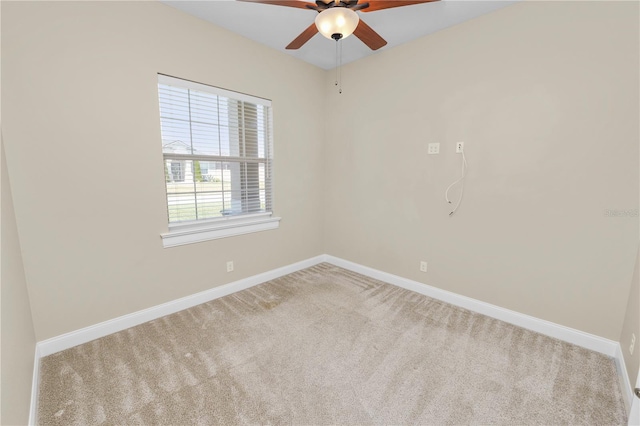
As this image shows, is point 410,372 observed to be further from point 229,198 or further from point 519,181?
point 229,198

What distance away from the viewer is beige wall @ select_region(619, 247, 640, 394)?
5.28 ft

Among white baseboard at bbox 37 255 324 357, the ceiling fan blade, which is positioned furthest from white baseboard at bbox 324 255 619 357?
the ceiling fan blade

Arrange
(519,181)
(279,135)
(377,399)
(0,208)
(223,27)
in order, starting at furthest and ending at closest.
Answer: (279,135) < (223,27) < (519,181) < (377,399) < (0,208)

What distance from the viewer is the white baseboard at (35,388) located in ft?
4.64

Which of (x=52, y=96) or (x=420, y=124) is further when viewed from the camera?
(x=420, y=124)

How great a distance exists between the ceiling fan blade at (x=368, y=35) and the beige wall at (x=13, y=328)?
2382mm

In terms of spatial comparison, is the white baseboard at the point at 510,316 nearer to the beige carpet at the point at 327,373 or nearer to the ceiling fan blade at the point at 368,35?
the beige carpet at the point at 327,373

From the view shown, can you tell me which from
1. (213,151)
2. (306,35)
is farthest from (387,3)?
(213,151)

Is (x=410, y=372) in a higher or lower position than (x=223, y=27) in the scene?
lower

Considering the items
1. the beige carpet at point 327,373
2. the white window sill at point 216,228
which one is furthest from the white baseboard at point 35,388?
the white window sill at point 216,228

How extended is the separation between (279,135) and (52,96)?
1.89 metres

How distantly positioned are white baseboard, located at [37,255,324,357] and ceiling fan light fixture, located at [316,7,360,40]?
2487 mm

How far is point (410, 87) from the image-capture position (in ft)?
9.35

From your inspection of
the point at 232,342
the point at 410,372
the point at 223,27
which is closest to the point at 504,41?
the point at 223,27
